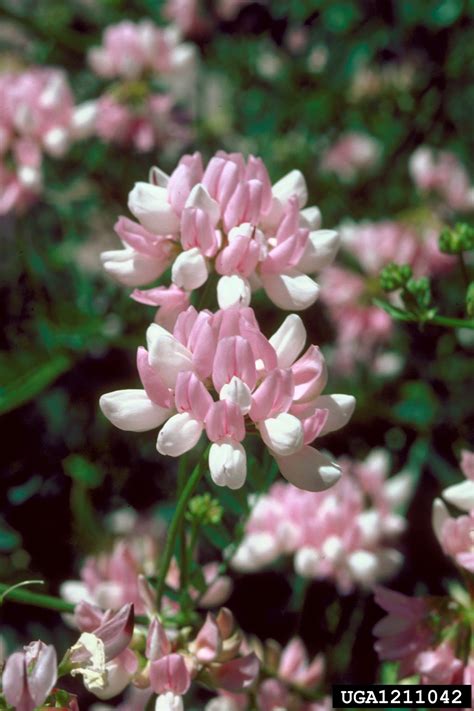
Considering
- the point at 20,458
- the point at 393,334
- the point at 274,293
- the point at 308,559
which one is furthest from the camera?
the point at 393,334

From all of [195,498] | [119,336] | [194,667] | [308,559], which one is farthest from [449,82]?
[194,667]

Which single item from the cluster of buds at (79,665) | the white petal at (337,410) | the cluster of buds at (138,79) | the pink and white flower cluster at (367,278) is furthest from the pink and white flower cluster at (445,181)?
the cluster of buds at (79,665)

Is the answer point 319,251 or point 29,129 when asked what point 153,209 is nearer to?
point 319,251

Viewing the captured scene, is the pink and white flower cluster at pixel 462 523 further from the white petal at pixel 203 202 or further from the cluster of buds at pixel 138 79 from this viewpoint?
the cluster of buds at pixel 138 79

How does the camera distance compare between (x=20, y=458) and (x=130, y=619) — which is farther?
(x=20, y=458)

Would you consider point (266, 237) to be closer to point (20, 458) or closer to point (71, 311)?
point (20, 458)

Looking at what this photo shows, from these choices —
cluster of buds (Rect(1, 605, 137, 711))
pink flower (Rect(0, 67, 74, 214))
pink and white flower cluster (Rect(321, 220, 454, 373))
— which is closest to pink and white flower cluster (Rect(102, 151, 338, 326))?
cluster of buds (Rect(1, 605, 137, 711))

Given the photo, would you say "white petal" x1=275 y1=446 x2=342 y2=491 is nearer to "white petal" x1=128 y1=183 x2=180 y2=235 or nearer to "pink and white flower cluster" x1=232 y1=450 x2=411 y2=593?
"white petal" x1=128 y1=183 x2=180 y2=235
